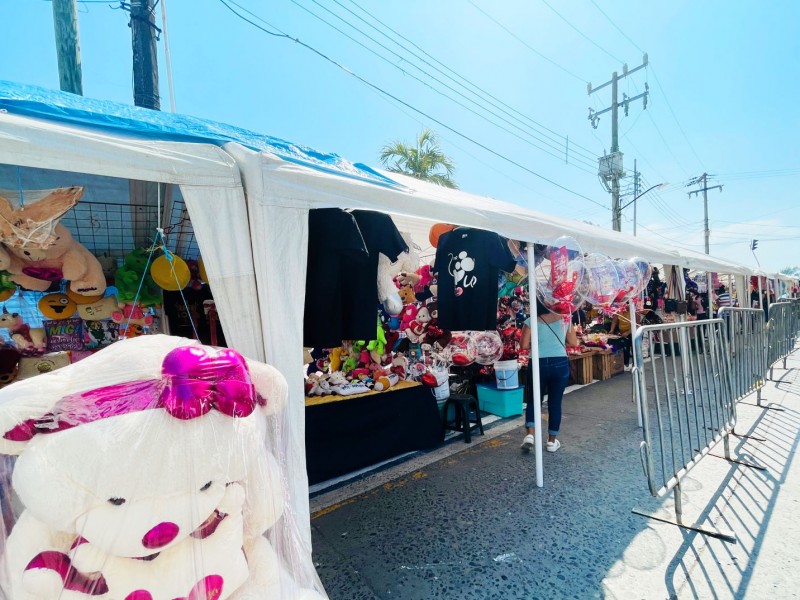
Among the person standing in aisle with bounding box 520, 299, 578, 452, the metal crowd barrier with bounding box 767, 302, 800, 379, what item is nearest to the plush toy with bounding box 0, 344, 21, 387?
the person standing in aisle with bounding box 520, 299, 578, 452

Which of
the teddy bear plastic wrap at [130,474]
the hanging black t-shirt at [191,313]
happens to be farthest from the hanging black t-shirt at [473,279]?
the teddy bear plastic wrap at [130,474]

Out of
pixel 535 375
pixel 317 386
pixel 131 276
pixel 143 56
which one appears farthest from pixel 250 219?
pixel 143 56

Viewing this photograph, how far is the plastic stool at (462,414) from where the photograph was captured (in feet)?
15.3

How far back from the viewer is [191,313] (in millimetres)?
3383

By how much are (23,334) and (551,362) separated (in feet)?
15.4

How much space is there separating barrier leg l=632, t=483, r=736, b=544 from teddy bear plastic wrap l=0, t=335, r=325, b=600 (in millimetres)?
3087

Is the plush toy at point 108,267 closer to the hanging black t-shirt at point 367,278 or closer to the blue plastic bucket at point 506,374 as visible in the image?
the hanging black t-shirt at point 367,278

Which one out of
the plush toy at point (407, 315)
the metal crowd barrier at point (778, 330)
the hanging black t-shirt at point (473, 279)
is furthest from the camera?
the metal crowd barrier at point (778, 330)

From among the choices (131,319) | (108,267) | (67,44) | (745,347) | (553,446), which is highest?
(67,44)

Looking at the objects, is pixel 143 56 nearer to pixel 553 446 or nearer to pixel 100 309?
pixel 100 309

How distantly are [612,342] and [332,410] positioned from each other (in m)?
6.91

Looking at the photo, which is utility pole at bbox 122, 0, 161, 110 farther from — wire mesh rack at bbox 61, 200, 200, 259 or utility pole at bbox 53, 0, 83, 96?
wire mesh rack at bbox 61, 200, 200, 259

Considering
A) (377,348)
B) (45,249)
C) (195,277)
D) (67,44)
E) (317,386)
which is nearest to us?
(45,249)

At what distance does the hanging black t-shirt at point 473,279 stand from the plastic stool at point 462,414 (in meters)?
1.55
